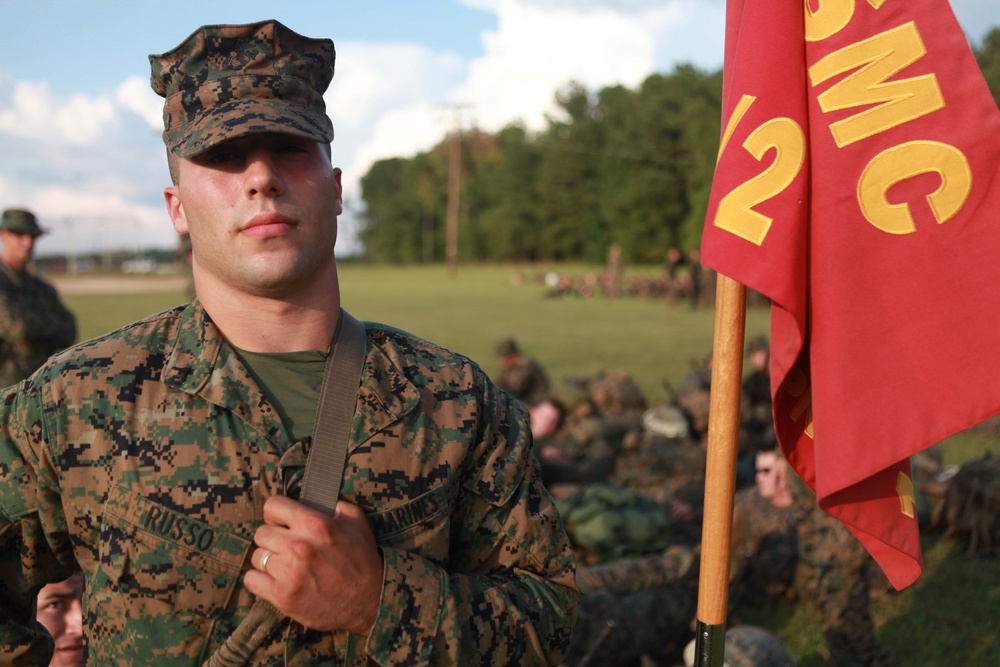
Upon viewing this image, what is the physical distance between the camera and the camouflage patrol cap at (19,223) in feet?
25.9

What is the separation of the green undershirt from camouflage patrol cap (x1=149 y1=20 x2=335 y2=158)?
48cm

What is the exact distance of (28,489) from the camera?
1.89 m

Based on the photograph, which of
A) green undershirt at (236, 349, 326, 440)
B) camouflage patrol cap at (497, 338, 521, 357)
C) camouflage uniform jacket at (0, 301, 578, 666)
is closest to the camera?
camouflage uniform jacket at (0, 301, 578, 666)

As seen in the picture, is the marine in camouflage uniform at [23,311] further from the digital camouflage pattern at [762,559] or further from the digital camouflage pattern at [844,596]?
the digital camouflage pattern at [844,596]

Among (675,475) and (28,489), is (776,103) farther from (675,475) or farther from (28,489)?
(675,475)

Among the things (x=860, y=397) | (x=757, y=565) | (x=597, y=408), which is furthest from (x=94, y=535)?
(x=597, y=408)

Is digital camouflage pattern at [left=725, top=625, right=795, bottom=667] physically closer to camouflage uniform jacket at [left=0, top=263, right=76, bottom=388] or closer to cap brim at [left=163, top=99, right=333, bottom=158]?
cap brim at [left=163, top=99, right=333, bottom=158]

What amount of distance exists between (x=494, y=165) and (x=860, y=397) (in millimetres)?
105190

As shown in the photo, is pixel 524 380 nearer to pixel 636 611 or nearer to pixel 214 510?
pixel 636 611

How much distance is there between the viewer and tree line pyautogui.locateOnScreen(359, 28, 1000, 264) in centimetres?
7681

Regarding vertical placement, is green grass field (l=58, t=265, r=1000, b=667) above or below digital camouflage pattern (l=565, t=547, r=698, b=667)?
below

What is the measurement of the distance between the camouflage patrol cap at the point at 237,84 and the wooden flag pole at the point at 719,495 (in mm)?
1166

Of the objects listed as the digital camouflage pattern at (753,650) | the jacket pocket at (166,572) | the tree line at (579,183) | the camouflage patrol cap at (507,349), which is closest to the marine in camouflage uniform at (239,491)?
the jacket pocket at (166,572)

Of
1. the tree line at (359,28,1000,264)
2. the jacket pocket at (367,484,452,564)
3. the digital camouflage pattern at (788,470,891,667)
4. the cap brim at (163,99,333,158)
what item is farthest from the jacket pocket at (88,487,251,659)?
the tree line at (359,28,1000,264)
